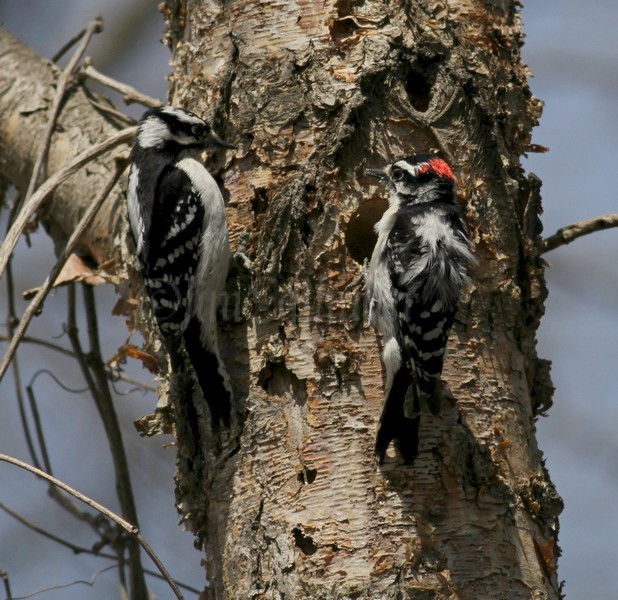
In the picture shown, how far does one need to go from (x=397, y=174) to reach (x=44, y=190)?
1.55m

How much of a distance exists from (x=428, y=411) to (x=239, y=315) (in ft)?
2.98

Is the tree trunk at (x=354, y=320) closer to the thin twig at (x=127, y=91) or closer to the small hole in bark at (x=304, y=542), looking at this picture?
the small hole in bark at (x=304, y=542)

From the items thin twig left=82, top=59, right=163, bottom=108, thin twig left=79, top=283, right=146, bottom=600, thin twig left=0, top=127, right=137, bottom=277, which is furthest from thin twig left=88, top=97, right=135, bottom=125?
thin twig left=79, top=283, right=146, bottom=600

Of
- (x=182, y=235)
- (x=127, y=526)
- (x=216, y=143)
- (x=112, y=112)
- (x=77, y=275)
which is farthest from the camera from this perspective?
(x=112, y=112)

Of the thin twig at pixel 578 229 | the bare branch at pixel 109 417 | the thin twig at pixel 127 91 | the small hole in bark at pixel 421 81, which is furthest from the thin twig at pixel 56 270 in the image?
the thin twig at pixel 578 229

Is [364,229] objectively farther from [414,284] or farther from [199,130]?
[199,130]

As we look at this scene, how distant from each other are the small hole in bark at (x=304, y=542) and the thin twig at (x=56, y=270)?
4.01 feet

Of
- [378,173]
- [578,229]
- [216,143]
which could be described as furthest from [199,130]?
[578,229]

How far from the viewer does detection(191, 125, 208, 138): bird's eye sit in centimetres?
421

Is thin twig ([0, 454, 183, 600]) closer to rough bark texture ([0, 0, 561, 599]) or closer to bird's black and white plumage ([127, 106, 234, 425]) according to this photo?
rough bark texture ([0, 0, 561, 599])

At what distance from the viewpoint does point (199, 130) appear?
13.9 ft

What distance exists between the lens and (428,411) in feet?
11.8

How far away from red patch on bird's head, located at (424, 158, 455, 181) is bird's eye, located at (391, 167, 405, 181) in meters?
0.13

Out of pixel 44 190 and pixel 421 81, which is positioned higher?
pixel 421 81
